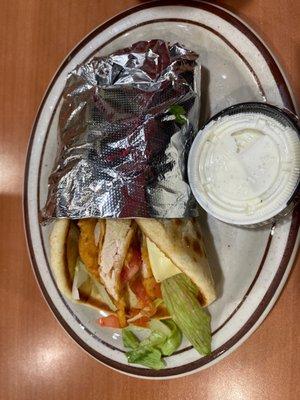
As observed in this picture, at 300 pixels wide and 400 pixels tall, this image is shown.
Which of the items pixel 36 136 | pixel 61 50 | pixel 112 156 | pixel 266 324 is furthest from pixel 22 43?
pixel 266 324

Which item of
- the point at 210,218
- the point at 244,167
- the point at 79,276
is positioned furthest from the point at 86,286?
the point at 244,167

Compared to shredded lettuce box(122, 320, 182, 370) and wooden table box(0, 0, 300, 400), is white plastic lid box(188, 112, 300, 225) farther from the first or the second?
shredded lettuce box(122, 320, 182, 370)

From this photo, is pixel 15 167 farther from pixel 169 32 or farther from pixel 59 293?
pixel 169 32

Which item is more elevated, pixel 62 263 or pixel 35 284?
pixel 62 263

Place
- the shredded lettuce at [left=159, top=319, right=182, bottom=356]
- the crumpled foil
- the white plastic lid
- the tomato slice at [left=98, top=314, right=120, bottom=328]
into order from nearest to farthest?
the white plastic lid → the crumpled foil → the shredded lettuce at [left=159, top=319, right=182, bottom=356] → the tomato slice at [left=98, top=314, right=120, bottom=328]

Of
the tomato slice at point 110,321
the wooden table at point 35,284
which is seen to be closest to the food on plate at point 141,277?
the tomato slice at point 110,321

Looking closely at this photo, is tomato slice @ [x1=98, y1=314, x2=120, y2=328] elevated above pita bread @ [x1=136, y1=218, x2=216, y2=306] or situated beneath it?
situated beneath

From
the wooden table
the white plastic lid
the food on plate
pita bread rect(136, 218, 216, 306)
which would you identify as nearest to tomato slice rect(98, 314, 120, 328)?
the food on plate

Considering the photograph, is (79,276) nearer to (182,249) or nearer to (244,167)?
(182,249)

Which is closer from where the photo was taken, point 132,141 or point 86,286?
point 132,141
